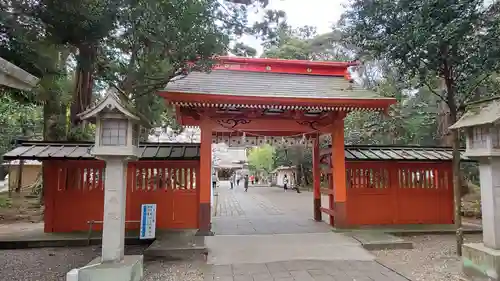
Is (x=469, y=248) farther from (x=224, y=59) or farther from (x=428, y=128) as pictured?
(x=428, y=128)

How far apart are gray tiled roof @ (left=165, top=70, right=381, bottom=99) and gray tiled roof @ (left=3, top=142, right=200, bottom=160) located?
1.81 m

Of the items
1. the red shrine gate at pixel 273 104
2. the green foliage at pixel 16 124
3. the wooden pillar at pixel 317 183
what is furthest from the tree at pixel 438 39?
the green foliage at pixel 16 124

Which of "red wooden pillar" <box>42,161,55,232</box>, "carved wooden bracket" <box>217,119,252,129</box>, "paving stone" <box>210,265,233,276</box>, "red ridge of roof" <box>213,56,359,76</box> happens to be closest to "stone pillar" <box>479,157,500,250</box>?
"paving stone" <box>210,265,233,276</box>

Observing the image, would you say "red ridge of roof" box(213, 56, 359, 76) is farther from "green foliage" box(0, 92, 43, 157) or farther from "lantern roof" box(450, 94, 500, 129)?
"green foliage" box(0, 92, 43, 157)

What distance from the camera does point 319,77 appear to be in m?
10.6

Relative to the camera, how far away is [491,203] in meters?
4.54

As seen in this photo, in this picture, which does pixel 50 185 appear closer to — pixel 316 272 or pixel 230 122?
pixel 230 122

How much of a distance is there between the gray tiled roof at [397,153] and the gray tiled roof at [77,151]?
416 cm

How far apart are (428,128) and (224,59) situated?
14.6 metres

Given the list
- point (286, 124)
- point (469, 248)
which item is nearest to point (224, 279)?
point (469, 248)

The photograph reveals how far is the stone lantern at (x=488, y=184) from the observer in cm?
441

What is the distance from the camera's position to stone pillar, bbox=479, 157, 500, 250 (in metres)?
4.46

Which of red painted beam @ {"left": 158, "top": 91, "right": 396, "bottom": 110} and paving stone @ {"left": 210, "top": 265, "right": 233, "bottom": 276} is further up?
red painted beam @ {"left": 158, "top": 91, "right": 396, "bottom": 110}

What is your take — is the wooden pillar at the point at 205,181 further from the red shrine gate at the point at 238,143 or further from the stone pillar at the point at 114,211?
the stone pillar at the point at 114,211
